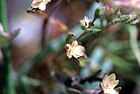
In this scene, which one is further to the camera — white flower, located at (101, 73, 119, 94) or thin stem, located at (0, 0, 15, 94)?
thin stem, located at (0, 0, 15, 94)

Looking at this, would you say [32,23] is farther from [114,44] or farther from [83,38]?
[83,38]

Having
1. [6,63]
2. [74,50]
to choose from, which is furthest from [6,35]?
[74,50]

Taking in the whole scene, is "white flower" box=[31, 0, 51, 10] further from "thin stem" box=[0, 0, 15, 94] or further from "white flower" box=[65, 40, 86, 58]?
"thin stem" box=[0, 0, 15, 94]

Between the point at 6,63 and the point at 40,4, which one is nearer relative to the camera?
the point at 40,4

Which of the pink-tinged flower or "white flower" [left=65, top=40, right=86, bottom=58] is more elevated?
the pink-tinged flower

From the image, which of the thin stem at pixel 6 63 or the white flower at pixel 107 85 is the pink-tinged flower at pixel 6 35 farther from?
the white flower at pixel 107 85

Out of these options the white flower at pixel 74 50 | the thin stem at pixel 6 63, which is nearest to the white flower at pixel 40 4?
the white flower at pixel 74 50

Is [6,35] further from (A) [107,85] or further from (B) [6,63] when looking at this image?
(A) [107,85]

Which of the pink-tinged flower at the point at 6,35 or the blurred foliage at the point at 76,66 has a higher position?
the pink-tinged flower at the point at 6,35

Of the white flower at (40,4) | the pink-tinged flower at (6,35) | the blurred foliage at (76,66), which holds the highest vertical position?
the white flower at (40,4)

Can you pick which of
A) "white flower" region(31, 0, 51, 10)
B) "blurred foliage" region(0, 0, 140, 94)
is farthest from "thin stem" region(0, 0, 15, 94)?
"white flower" region(31, 0, 51, 10)

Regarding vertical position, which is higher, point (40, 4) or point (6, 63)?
point (40, 4)
